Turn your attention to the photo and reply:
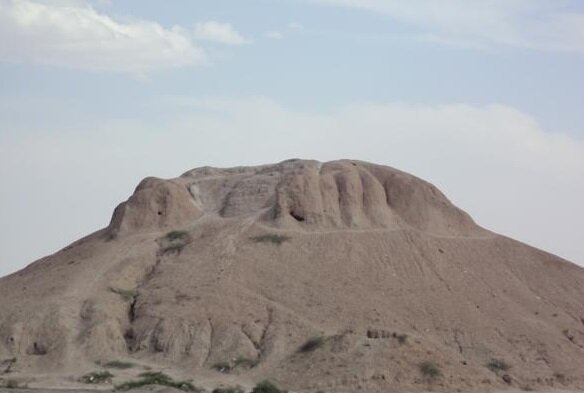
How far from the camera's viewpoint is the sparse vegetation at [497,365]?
3095 inches

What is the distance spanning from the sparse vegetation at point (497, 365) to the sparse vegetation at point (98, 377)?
68.1 ft

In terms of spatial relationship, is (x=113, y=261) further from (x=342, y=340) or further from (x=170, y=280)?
(x=342, y=340)

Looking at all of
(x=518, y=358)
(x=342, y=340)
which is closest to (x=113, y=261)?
(x=342, y=340)

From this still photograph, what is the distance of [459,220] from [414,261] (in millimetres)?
8023

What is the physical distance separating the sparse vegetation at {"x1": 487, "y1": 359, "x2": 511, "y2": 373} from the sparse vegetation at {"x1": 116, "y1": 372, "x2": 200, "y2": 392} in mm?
16538

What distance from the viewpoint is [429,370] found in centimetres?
7419

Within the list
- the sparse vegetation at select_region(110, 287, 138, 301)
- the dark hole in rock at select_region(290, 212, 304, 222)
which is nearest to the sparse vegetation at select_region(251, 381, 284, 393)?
the sparse vegetation at select_region(110, 287, 138, 301)

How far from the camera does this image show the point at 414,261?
291ft

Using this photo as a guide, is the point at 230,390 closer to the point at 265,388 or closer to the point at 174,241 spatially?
the point at 265,388

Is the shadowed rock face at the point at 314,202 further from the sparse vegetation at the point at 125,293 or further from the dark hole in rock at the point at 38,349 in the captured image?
the dark hole in rock at the point at 38,349

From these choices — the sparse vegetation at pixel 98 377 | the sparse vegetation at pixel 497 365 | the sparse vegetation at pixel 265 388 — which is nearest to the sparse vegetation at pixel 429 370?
the sparse vegetation at pixel 497 365

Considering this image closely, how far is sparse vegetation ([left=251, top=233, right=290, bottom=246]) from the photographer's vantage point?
89.3 metres

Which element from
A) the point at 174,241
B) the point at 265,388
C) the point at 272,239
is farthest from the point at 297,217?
the point at 265,388

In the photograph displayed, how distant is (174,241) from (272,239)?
6.32 metres
